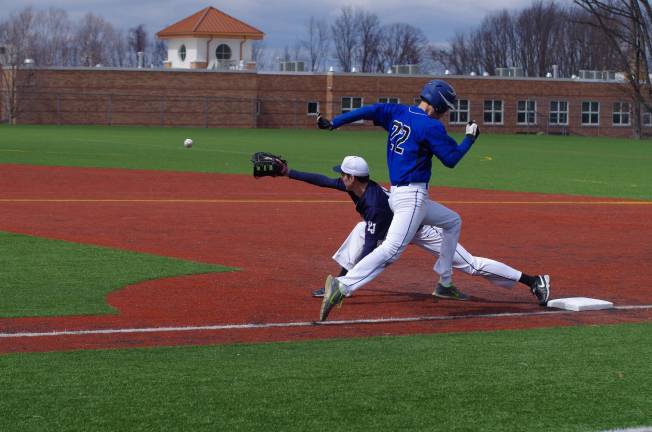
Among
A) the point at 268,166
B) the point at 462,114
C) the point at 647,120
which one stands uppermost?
the point at 462,114

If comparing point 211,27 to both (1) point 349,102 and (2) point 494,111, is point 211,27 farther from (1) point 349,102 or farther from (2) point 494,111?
(2) point 494,111

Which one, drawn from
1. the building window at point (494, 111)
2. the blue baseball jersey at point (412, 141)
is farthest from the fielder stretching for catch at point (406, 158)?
the building window at point (494, 111)

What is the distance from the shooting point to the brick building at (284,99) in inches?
3113

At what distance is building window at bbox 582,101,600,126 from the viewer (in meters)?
93.8

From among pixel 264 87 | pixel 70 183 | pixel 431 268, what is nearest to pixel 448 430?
pixel 431 268

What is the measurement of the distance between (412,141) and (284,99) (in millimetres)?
76080

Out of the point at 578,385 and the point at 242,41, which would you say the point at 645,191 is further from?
the point at 242,41

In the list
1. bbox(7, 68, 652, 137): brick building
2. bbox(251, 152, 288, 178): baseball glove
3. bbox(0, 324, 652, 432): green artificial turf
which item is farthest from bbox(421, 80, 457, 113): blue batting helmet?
bbox(7, 68, 652, 137): brick building

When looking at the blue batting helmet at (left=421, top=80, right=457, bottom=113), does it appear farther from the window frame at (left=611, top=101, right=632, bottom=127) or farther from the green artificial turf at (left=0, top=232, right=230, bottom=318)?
the window frame at (left=611, top=101, right=632, bottom=127)

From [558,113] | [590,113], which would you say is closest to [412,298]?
[558,113]

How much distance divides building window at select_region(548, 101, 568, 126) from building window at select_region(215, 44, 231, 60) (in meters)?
31.6

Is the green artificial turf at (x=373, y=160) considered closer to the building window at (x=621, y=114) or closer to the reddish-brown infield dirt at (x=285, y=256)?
the reddish-brown infield dirt at (x=285, y=256)

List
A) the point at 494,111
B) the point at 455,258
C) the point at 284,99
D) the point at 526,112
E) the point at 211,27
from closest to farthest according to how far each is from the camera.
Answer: the point at 455,258
the point at 284,99
the point at 494,111
the point at 526,112
the point at 211,27

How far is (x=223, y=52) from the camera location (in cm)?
10644
